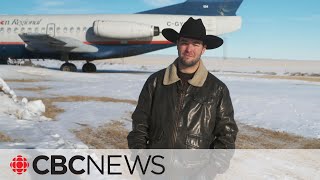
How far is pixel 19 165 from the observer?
5082 mm

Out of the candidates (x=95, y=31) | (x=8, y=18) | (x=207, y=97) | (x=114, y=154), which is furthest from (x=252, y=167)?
(x=8, y=18)

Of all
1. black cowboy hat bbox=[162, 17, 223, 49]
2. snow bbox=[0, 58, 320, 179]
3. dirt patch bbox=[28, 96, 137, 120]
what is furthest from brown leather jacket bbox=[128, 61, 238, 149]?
dirt patch bbox=[28, 96, 137, 120]

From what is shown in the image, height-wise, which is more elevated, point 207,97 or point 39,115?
point 207,97

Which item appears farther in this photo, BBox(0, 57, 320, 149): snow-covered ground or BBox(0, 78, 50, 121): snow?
BBox(0, 78, 50, 121): snow

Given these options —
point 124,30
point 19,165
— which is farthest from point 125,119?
point 124,30

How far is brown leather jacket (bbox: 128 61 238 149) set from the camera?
304cm

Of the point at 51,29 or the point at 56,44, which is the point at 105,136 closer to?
the point at 56,44

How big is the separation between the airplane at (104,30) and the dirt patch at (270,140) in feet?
52.8

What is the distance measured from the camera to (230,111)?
316 centimetres

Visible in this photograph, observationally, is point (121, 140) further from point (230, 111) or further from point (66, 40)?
point (66, 40)

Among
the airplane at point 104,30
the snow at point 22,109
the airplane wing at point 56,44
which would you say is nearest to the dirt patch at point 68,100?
the snow at point 22,109

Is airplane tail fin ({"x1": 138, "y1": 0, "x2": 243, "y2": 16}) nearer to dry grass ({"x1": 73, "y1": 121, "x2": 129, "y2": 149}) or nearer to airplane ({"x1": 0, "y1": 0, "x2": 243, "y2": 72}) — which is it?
airplane ({"x1": 0, "y1": 0, "x2": 243, "y2": 72})

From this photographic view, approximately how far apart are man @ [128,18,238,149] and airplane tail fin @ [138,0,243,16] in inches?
912

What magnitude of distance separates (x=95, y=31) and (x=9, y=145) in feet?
62.7
